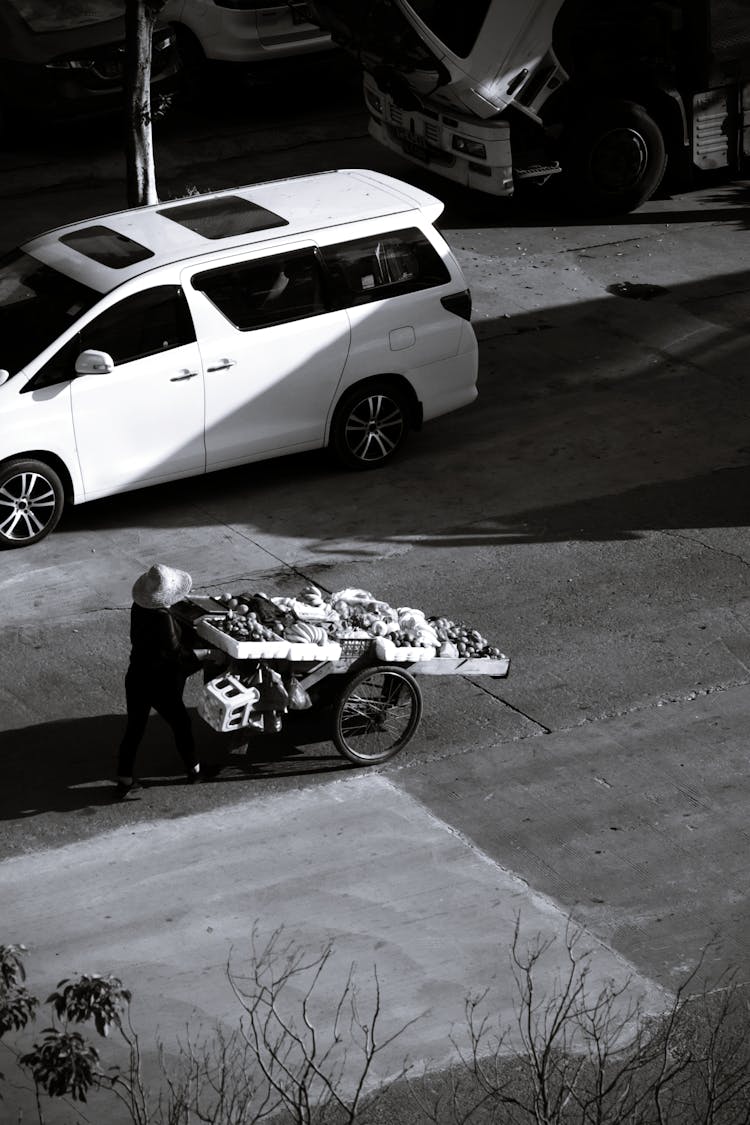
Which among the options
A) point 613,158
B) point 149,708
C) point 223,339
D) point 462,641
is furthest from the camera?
point 613,158

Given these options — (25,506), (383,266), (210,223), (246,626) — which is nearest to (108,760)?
(246,626)

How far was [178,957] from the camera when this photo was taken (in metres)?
7.97

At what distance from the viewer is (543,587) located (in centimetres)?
1171

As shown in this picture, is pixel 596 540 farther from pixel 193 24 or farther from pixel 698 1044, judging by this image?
pixel 193 24

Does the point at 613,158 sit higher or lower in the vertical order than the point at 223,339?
lower

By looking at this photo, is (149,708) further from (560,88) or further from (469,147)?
(560,88)

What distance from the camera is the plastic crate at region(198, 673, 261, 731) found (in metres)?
9.02

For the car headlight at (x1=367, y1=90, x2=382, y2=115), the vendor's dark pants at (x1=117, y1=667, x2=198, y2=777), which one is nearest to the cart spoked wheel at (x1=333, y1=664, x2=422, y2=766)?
the vendor's dark pants at (x1=117, y1=667, x2=198, y2=777)

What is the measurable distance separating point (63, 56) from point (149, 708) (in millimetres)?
12754

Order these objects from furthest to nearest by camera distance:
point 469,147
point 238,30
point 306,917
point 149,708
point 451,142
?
point 238,30
point 451,142
point 469,147
point 149,708
point 306,917

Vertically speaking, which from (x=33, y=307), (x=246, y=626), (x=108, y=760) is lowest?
(x=108, y=760)

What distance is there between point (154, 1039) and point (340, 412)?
21.3ft

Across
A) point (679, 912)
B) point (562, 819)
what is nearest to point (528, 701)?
point (562, 819)

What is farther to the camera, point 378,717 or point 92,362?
point 92,362
